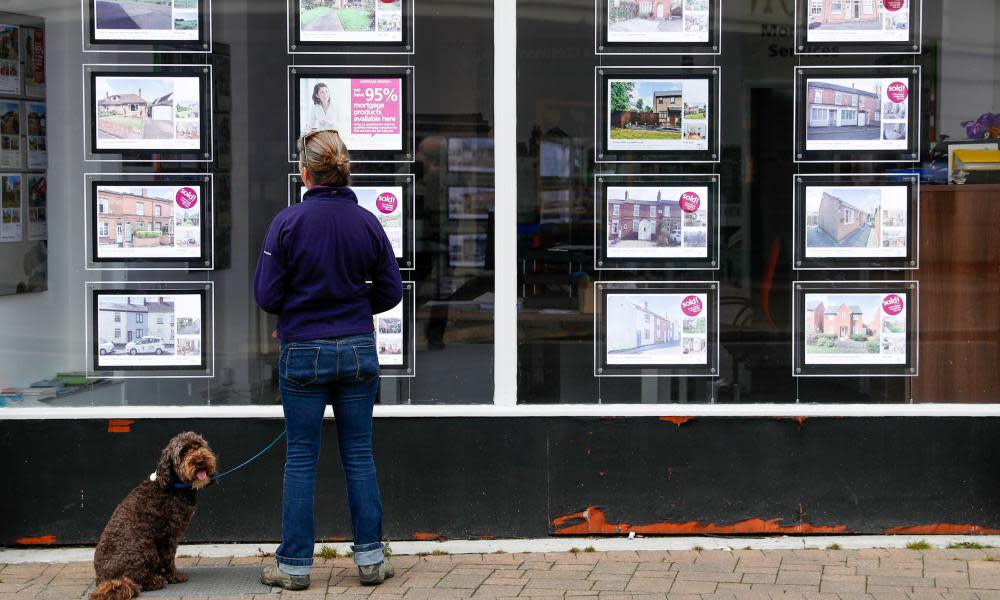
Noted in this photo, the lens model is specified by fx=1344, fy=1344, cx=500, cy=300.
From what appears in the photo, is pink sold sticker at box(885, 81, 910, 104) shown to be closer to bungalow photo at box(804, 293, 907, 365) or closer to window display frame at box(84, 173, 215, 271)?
bungalow photo at box(804, 293, 907, 365)

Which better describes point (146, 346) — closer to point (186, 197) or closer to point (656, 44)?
point (186, 197)

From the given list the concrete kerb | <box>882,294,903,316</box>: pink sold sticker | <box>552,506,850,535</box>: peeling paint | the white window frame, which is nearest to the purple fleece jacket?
the white window frame

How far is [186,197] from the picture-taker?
6305mm

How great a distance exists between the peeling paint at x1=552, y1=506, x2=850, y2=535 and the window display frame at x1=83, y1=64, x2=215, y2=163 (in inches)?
97.2

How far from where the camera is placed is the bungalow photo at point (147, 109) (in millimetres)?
6273

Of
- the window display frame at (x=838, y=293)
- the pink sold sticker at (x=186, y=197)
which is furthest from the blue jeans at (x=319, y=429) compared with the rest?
the window display frame at (x=838, y=293)

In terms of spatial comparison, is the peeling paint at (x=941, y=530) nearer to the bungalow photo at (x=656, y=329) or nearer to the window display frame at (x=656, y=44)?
the bungalow photo at (x=656, y=329)

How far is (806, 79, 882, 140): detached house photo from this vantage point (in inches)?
248

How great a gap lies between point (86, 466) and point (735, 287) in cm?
315

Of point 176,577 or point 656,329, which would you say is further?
point 656,329

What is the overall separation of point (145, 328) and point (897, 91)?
3709 mm

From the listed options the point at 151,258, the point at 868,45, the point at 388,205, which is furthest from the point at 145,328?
the point at 868,45

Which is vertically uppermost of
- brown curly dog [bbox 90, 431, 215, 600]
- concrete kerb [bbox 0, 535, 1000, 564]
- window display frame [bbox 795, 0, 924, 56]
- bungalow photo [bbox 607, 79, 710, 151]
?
window display frame [bbox 795, 0, 924, 56]

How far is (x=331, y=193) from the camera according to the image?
546cm
